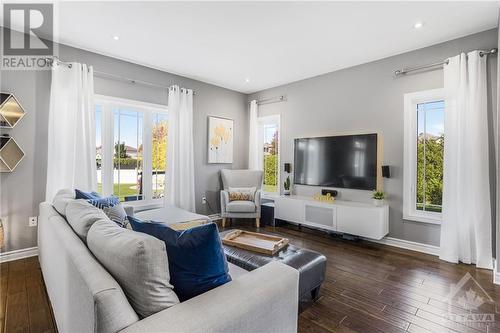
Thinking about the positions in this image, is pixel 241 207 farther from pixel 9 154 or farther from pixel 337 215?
pixel 9 154

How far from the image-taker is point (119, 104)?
3.88 m

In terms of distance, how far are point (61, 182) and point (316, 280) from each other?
10.8 feet

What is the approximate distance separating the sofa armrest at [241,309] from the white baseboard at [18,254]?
3283 mm

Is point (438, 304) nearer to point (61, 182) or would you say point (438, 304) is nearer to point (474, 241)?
point (474, 241)

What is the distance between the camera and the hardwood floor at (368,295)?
182 cm

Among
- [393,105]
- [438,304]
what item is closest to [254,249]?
[438,304]

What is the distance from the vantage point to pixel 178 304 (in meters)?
0.99

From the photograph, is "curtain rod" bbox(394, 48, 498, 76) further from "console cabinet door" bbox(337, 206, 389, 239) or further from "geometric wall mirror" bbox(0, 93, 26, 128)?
"geometric wall mirror" bbox(0, 93, 26, 128)

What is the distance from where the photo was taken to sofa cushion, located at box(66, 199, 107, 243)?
140cm

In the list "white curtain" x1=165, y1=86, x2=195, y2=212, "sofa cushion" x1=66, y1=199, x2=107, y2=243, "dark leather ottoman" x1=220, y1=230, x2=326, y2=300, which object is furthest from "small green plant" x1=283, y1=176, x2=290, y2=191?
"sofa cushion" x1=66, y1=199, x2=107, y2=243

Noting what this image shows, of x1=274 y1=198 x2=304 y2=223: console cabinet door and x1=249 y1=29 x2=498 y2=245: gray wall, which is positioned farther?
x1=274 y1=198 x2=304 y2=223: console cabinet door

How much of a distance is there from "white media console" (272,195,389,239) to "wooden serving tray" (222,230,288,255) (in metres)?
1.65

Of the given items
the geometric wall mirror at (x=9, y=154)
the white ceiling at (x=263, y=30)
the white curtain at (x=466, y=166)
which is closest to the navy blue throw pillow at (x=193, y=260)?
the white ceiling at (x=263, y=30)

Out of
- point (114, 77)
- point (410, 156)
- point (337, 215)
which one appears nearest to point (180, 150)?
point (114, 77)
